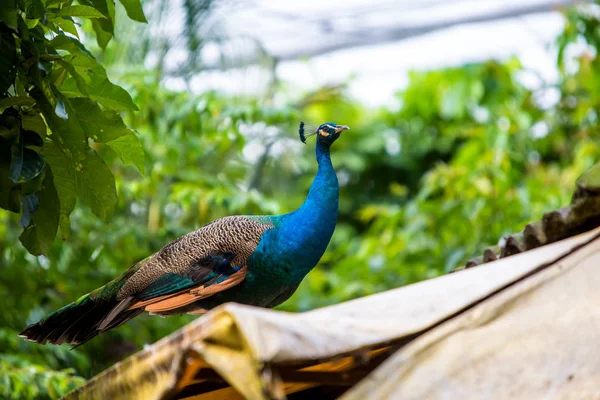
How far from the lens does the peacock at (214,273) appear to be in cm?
268

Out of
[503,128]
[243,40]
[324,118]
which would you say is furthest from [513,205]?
[324,118]

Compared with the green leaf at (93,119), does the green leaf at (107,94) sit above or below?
above

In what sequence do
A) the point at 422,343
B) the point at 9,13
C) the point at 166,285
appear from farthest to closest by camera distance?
the point at 166,285 < the point at 9,13 < the point at 422,343

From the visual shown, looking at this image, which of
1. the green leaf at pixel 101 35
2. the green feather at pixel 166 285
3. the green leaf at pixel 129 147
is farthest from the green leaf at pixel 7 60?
the green feather at pixel 166 285

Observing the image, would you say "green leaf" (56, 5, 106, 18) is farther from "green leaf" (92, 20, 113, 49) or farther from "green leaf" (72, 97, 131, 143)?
"green leaf" (92, 20, 113, 49)

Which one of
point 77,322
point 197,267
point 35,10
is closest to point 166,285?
point 197,267

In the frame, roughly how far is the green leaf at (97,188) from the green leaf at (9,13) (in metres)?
0.43

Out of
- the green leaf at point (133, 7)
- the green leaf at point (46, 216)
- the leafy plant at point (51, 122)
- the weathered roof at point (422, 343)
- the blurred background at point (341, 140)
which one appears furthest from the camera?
the blurred background at point (341, 140)

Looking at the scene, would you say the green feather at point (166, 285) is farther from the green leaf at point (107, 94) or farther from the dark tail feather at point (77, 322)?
the green leaf at point (107, 94)

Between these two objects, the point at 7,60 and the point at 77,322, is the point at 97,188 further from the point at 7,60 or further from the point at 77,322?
the point at 77,322

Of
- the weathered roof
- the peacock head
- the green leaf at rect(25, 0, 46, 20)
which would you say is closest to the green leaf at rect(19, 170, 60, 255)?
the green leaf at rect(25, 0, 46, 20)

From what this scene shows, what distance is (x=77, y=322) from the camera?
272 centimetres

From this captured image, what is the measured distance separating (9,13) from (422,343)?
1002mm

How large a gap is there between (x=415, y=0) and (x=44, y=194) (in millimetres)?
5982
